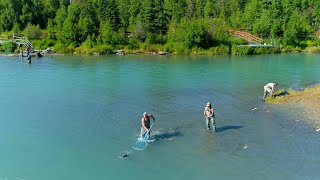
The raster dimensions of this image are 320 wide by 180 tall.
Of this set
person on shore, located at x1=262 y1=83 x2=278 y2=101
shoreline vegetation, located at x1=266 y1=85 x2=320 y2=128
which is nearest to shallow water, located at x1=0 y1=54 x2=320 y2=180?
person on shore, located at x1=262 y1=83 x2=278 y2=101

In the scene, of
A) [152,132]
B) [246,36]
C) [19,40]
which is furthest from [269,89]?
[19,40]

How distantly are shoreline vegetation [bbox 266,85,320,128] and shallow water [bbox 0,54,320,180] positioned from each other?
1588 millimetres

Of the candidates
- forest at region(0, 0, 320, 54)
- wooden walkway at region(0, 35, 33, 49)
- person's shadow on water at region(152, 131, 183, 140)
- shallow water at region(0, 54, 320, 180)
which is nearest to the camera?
shallow water at region(0, 54, 320, 180)

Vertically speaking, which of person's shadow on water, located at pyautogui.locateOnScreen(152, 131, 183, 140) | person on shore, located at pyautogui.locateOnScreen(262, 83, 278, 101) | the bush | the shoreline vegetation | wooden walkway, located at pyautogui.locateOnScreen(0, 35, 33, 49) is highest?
wooden walkway, located at pyautogui.locateOnScreen(0, 35, 33, 49)

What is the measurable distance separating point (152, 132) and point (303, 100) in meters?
16.5

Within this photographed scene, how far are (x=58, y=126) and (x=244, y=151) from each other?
13.9m

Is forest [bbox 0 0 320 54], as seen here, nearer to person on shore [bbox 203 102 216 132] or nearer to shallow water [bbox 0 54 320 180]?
shallow water [bbox 0 54 320 180]

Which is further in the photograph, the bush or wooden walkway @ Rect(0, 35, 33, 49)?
wooden walkway @ Rect(0, 35, 33, 49)

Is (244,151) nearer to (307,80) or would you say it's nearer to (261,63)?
(307,80)

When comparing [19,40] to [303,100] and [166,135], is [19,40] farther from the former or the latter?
[166,135]

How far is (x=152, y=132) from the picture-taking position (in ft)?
88.6

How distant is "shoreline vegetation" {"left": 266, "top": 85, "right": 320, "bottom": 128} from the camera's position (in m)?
32.3

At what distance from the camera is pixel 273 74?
55.4 meters

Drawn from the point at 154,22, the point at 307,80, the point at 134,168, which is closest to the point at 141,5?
the point at 154,22
